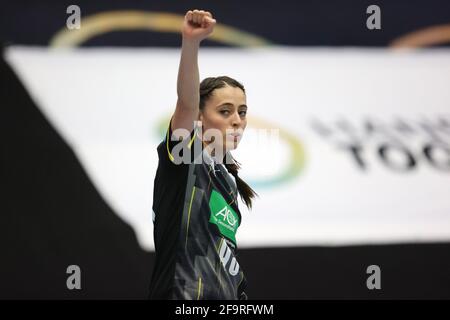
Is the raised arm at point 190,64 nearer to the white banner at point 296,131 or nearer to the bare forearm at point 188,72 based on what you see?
the bare forearm at point 188,72

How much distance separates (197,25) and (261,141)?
2.72 meters

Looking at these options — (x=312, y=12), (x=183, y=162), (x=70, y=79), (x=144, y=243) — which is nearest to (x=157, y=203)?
(x=183, y=162)

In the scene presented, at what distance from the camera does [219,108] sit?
293 centimetres

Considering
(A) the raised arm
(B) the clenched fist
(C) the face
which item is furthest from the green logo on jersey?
(B) the clenched fist

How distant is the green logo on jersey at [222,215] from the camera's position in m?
2.73

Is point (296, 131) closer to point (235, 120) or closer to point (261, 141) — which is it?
point (261, 141)

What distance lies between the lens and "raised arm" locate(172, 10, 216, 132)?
2361 mm

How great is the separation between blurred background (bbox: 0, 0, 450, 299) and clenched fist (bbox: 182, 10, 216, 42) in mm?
2592

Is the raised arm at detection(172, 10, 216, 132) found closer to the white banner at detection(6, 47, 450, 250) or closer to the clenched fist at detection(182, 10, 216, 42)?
the clenched fist at detection(182, 10, 216, 42)

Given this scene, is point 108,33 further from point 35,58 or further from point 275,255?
point 275,255

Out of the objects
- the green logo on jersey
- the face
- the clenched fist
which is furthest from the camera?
the face

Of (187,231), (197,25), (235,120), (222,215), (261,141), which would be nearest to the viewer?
(197,25)

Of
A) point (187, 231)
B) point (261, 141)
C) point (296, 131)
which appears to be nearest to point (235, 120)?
point (187, 231)

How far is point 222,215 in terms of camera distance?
9.07 feet
